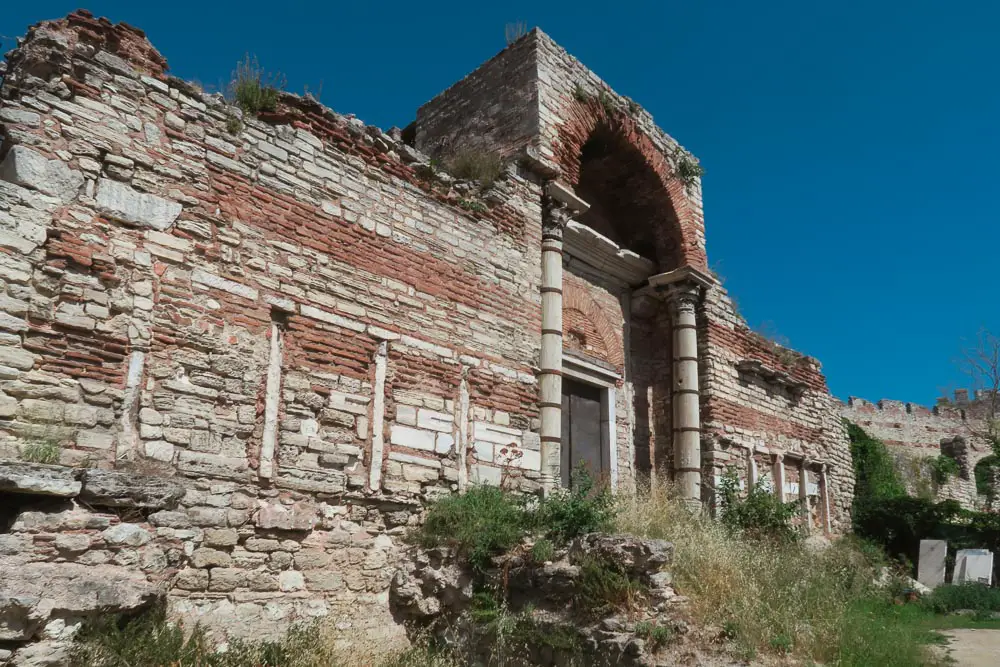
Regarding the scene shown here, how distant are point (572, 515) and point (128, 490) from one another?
372 centimetres

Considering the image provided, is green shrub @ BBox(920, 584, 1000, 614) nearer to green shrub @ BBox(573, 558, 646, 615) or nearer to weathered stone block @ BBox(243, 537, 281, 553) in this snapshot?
green shrub @ BBox(573, 558, 646, 615)

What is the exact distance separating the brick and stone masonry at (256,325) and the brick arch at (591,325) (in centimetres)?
61

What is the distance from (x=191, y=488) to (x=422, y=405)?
2.41 metres

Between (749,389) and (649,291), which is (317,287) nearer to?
(649,291)

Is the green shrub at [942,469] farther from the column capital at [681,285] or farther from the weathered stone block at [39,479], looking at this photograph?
the weathered stone block at [39,479]

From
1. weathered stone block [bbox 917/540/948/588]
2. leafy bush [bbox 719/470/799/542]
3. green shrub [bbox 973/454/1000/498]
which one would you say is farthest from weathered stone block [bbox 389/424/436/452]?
green shrub [bbox 973/454/1000/498]

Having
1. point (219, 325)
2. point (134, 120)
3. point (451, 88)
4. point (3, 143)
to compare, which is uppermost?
point (451, 88)

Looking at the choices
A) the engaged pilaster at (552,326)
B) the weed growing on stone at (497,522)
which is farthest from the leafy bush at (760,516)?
the weed growing on stone at (497,522)

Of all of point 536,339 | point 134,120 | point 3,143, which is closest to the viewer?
point 3,143

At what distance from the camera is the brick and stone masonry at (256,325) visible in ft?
16.5

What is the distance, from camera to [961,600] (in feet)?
34.8

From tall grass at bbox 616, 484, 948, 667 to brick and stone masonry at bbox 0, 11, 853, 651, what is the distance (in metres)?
1.78

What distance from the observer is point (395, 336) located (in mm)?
7258

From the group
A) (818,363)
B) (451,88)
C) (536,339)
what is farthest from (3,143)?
(818,363)
